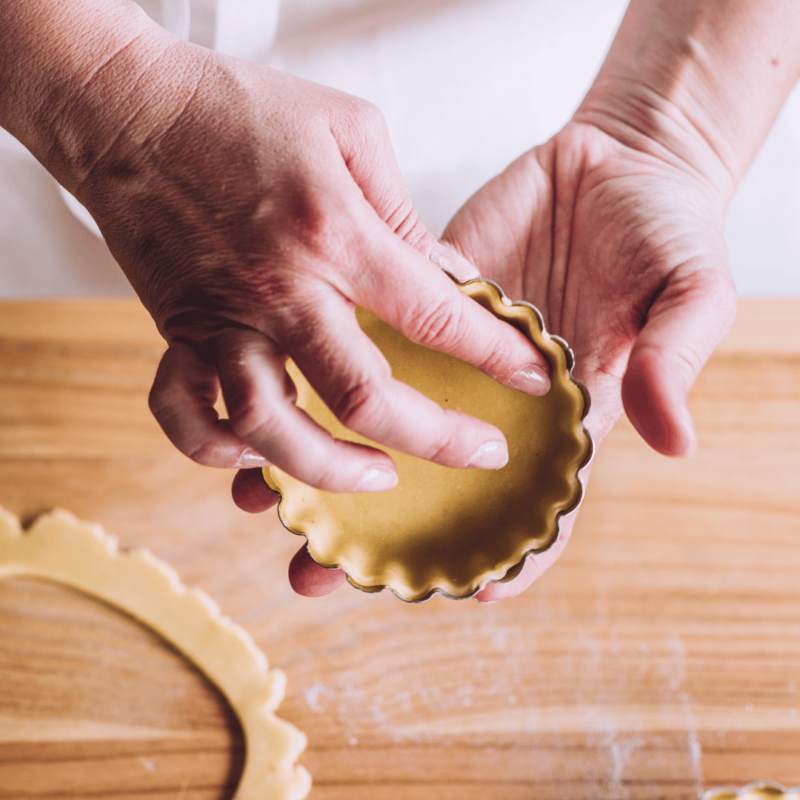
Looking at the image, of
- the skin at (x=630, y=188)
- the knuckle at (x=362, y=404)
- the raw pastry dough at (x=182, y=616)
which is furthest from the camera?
the raw pastry dough at (x=182, y=616)

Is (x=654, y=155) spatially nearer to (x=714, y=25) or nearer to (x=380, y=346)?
(x=714, y=25)

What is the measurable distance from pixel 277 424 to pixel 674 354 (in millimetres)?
431

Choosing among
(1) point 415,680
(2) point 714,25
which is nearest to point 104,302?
(1) point 415,680

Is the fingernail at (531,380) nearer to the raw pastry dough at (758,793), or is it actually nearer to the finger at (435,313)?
the finger at (435,313)

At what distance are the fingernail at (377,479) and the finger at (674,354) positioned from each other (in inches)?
10.6

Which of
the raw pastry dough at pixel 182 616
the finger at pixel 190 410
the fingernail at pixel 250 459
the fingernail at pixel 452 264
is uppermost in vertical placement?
the fingernail at pixel 452 264

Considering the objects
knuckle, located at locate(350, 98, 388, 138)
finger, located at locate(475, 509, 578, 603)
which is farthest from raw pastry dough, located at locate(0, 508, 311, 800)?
knuckle, located at locate(350, 98, 388, 138)

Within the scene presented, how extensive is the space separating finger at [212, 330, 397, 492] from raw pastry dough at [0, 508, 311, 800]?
0.57 meters

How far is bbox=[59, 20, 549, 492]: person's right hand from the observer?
2.33 ft

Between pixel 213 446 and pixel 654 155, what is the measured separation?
81cm

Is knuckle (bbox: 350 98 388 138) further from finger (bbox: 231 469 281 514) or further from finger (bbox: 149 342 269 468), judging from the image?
finger (bbox: 231 469 281 514)

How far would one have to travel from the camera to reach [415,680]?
1155 millimetres

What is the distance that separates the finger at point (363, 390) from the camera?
2.29 feet

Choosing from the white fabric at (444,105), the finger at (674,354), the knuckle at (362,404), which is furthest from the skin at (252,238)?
the white fabric at (444,105)
